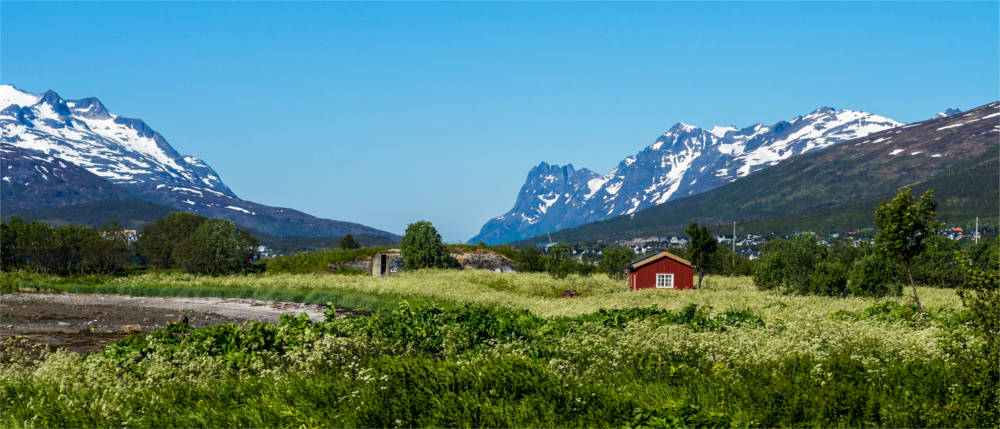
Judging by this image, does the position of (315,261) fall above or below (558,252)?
below

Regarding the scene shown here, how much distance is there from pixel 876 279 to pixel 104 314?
55.2 meters

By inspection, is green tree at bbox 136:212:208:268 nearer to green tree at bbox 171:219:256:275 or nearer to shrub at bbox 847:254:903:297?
green tree at bbox 171:219:256:275

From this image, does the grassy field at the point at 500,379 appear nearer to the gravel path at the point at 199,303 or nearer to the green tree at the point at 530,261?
the gravel path at the point at 199,303

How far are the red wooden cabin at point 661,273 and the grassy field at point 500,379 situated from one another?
48748 mm

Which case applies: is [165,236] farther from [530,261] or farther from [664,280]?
[664,280]

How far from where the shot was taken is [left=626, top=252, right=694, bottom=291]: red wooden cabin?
6744 centimetres

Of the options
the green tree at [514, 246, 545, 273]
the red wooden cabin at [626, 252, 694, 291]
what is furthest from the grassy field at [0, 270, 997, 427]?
the green tree at [514, 246, 545, 273]

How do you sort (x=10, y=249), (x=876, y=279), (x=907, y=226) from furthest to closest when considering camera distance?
(x=10, y=249), (x=876, y=279), (x=907, y=226)

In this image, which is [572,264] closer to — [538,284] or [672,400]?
[538,284]

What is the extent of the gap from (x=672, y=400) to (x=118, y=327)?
101 ft

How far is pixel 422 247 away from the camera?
89.2 m

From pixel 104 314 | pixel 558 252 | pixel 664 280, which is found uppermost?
pixel 558 252

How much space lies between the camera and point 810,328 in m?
17.7

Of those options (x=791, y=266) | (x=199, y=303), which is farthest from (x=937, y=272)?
(x=199, y=303)
